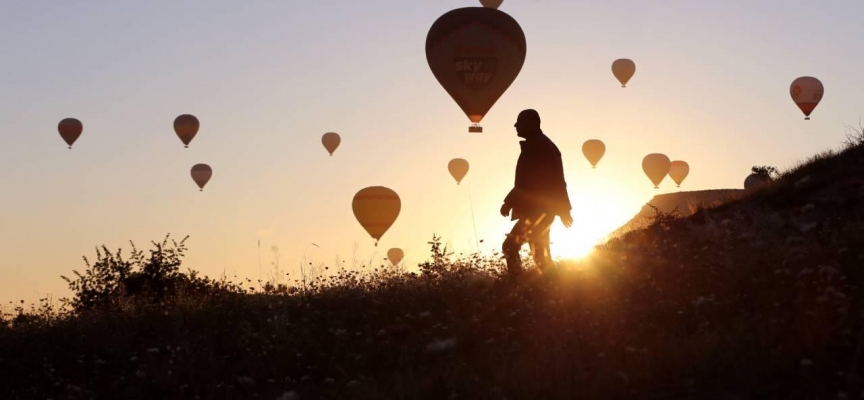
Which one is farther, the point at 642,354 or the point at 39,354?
the point at 39,354

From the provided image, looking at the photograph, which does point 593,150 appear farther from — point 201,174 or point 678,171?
point 201,174

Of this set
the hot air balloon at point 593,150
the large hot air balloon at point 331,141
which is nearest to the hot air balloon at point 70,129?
the large hot air balloon at point 331,141

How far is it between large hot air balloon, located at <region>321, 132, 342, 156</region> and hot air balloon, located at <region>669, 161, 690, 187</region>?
20200 mm

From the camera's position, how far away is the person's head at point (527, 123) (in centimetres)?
1605

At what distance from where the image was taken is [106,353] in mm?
13852

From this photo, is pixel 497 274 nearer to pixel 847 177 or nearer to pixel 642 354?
pixel 642 354

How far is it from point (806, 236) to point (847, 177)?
4.40m

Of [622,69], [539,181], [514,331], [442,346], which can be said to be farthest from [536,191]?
[622,69]

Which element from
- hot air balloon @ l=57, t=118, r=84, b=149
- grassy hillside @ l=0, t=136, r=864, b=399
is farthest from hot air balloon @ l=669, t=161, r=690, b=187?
grassy hillside @ l=0, t=136, r=864, b=399

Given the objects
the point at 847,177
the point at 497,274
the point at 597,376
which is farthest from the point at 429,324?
the point at 847,177

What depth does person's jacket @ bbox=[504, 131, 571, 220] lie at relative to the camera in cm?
1600

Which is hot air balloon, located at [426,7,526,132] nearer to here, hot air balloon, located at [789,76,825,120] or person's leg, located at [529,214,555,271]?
person's leg, located at [529,214,555,271]

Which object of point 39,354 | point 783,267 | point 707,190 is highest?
point 707,190

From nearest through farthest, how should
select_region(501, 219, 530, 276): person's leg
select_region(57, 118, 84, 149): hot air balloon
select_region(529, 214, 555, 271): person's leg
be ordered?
select_region(501, 219, 530, 276): person's leg
select_region(529, 214, 555, 271): person's leg
select_region(57, 118, 84, 149): hot air balloon
